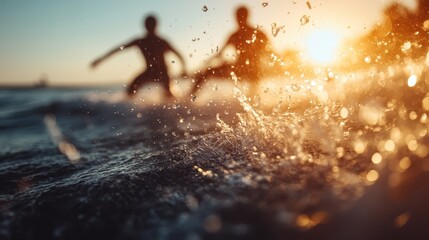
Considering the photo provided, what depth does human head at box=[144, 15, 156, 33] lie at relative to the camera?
7691mm

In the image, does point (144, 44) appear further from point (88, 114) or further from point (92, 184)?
point (88, 114)

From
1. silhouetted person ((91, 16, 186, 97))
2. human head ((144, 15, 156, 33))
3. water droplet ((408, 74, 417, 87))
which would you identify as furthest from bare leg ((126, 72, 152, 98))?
water droplet ((408, 74, 417, 87))

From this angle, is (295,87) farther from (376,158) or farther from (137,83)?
(137,83)

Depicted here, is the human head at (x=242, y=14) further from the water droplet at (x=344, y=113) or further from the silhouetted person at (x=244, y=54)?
the water droplet at (x=344, y=113)

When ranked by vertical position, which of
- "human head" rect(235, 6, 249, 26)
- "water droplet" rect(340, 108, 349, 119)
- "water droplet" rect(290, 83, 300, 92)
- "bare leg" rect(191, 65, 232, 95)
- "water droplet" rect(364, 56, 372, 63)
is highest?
"human head" rect(235, 6, 249, 26)

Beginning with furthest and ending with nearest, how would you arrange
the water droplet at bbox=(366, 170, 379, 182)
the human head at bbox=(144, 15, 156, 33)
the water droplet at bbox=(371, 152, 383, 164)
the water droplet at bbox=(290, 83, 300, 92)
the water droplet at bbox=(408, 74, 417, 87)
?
the human head at bbox=(144, 15, 156, 33), the water droplet at bbox=(290, 83, 300, 92), the water droplet at bbox=(408, 74, 417, 87), the water droplet at bbox=(371, 152, 383, 164), the water droplet at bbox=(366, 170, 379, 182)

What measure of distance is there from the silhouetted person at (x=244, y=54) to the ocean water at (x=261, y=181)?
1610mm

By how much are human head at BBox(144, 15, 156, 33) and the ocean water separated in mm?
3509

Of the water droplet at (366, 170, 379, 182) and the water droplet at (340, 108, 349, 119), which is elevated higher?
the water droplet at (340, 108, 349, 119)

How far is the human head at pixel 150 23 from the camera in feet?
25.2

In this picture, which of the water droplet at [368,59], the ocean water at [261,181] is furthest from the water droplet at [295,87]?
the water droplet at [368,59]

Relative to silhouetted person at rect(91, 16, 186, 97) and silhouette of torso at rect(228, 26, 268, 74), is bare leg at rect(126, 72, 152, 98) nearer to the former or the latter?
silhouetted person at rect(91, 16, 186, 97)

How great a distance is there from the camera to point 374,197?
196 centimetres

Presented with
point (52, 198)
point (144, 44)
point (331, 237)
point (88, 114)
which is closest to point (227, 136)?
point (52, 198)
